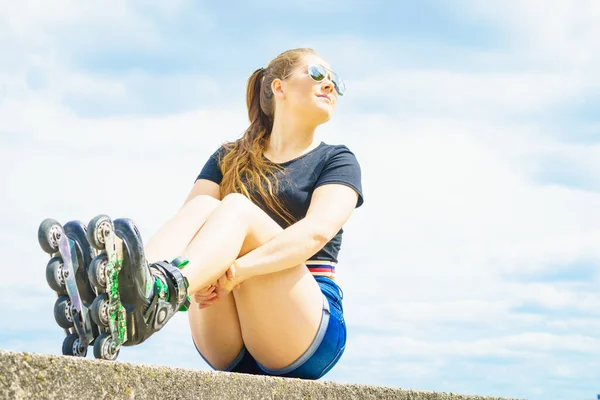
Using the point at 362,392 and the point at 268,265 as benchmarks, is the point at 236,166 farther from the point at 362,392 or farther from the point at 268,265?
the point at 362,392

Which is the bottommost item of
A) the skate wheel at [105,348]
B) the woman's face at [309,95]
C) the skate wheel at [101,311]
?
the skate wheel at [105,348]

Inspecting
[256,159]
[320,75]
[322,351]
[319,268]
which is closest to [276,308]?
[322,351]

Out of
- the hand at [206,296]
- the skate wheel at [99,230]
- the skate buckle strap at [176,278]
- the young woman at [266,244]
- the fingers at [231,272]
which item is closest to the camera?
the skate wheel at [99,230]

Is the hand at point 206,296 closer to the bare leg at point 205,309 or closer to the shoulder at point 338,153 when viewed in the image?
the bare leg at point 205,309

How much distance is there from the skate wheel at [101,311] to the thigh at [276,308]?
0.80 metres

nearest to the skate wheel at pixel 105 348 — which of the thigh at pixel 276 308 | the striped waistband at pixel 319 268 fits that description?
the thigh at pixel 276 308

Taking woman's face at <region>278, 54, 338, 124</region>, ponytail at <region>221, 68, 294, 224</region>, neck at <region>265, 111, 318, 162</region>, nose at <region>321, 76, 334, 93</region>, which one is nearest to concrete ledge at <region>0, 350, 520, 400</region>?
ponytail at <region>221, 68, 294, 224</region>

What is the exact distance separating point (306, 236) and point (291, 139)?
3.15 feet

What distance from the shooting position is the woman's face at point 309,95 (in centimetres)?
418

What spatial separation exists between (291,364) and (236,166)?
1121mm

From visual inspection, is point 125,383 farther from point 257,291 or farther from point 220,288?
point 257,291

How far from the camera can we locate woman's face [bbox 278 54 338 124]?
13.7 feet

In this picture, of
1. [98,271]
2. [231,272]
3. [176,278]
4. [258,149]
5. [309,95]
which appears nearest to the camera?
[98,271]

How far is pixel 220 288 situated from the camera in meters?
3.37
